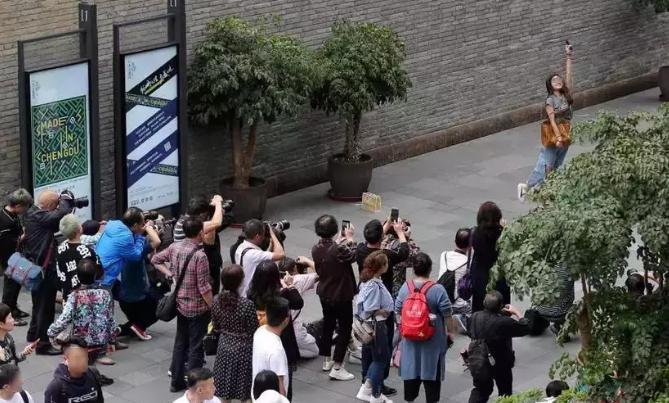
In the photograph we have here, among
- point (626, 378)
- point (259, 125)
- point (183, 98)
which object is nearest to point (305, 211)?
point (259, 125)

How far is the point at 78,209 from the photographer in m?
16.7

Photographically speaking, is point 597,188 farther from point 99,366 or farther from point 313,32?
point 313,32

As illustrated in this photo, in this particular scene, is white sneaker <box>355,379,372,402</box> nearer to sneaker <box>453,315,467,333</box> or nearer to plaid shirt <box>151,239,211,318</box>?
plaid shirt <box>151,239,211,318</box>

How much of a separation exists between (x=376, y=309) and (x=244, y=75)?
5470mm

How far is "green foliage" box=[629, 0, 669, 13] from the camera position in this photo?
2528 centimetres

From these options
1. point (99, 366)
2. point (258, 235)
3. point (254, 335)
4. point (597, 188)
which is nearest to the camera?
point (597, 188)

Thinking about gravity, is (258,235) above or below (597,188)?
below

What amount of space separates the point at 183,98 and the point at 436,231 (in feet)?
12.3

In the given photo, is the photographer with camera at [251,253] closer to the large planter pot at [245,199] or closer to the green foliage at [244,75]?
the green foliage at [244,75]

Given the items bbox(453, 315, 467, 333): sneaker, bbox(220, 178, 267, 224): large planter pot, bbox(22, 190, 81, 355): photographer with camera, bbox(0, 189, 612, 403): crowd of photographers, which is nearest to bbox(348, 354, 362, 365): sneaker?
bbox(0, 189, 612, 403): crowd of photographers

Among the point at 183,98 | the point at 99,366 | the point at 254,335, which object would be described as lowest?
the point at 99,366

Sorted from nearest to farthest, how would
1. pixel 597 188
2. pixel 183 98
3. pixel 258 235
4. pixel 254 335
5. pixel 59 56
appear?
pixel 597 188
pixel 254 335
pixel 258 235
pixel 59 56
pixel 183 98

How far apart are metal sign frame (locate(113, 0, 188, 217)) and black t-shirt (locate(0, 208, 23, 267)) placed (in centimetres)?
255

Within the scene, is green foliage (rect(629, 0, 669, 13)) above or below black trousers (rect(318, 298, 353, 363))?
above
